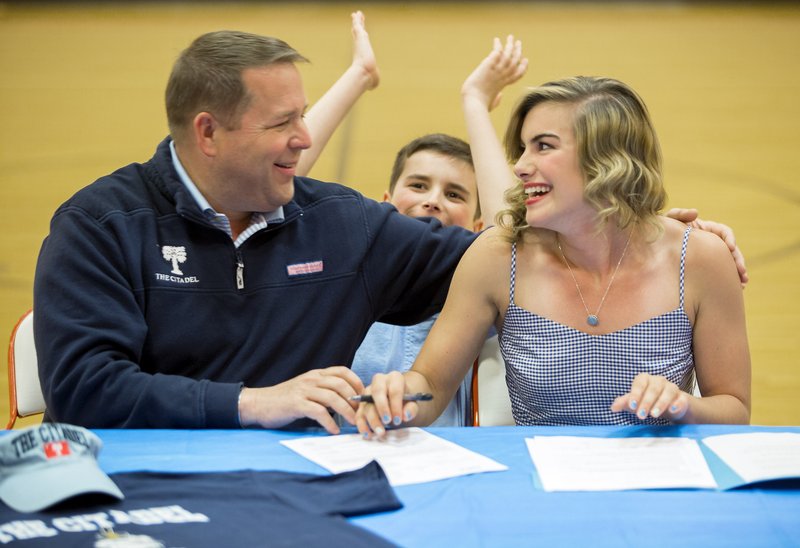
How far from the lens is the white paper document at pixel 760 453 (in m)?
1.63

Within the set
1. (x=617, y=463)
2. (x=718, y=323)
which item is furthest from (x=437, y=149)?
(x=617, y=463)

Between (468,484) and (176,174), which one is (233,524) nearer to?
(468,484)

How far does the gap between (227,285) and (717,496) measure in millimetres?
1248

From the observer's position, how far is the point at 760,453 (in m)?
1.74

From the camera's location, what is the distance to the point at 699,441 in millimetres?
1867

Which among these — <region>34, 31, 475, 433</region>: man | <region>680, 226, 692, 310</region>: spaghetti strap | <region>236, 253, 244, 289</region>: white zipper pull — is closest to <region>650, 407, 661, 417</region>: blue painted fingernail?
<region>680, 226, 692, 310</region>: spaghetti strap

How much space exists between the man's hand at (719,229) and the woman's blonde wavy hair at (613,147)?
0.07 meters

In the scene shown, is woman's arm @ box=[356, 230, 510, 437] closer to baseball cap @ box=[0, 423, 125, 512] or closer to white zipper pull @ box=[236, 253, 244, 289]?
white zipper pull @ box=[236, 253, 244, 289]

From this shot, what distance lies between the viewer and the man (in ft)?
7.07

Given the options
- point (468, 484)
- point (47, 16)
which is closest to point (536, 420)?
point (468, 484)

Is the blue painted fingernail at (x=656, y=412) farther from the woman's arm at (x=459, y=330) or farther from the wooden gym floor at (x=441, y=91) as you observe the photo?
the wooden gym floor at (x=441, y=91)

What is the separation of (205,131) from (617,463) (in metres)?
1.33

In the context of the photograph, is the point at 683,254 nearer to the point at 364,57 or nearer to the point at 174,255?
the point at 174,255

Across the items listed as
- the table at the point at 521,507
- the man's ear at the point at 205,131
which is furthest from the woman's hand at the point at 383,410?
the man's ear at the point at 205,131
